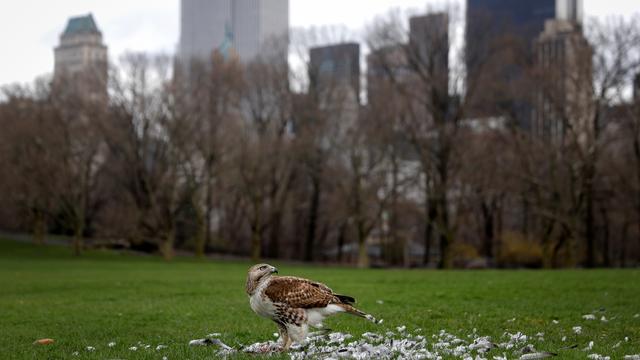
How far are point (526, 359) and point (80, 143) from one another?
6217 cm

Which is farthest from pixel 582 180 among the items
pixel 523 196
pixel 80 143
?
pixel 80 143

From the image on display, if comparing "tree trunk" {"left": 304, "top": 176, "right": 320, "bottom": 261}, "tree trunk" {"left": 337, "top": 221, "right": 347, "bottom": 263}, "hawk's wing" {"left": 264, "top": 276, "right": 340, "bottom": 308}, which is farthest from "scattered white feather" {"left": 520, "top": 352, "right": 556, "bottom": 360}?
"tree trunk" {"left": 304, "top": 176, "right": 320, "bottom": 261}

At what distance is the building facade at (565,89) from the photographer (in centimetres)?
5400

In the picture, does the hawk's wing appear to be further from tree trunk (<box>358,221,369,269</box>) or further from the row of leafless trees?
tree trunk (<box>358,221,369,269</box>)

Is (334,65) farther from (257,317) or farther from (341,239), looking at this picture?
(257,317)

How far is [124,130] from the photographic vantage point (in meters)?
63.1

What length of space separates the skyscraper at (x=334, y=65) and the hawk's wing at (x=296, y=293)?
60.0 meters

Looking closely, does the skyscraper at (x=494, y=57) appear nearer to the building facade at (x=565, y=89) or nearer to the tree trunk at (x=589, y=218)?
the building facade at (x=565, y=89)

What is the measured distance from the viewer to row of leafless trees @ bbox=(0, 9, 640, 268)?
5588 centimetres

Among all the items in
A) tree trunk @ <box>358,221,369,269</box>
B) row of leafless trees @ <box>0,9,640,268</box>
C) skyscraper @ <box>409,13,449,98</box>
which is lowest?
tree trunk @ <box>358,221,369,269</box>

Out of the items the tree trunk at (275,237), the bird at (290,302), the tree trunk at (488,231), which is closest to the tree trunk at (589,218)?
the tree trunk at (488,231)

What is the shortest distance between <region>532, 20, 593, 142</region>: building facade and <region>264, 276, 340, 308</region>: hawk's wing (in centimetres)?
4733

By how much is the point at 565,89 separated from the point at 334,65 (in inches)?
983

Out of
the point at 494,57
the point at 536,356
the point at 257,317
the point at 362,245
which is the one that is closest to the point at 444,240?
the point at 362,245
